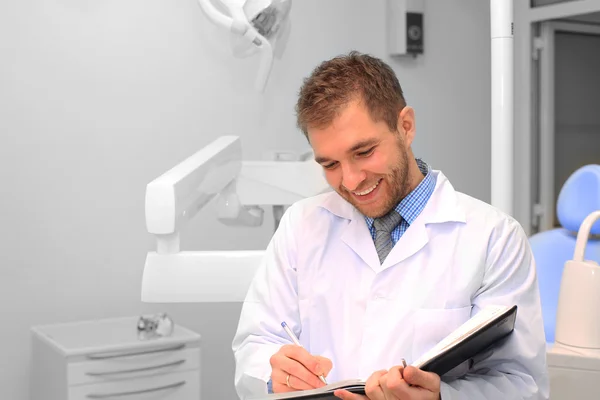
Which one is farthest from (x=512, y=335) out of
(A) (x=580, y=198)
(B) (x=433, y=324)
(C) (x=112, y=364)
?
(C) (x=112, y=364)

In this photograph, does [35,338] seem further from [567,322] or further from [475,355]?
[475,355]

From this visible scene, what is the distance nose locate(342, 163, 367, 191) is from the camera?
133 centimetres

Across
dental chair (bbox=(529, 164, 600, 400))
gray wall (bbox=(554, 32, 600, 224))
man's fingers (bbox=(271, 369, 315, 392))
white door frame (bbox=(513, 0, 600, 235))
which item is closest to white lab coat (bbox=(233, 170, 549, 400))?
man's fingers (bbox=(271, 369, 315, 392))

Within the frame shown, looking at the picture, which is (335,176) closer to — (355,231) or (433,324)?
(355,231)

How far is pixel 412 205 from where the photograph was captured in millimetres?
1448

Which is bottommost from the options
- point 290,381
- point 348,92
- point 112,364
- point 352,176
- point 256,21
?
point 112,364

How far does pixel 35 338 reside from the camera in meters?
2.89

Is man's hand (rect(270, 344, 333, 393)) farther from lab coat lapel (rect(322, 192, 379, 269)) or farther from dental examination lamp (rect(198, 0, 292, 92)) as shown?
dental examination lamp (rect(198, 0, 292, 92))

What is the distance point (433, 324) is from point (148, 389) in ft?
5.35

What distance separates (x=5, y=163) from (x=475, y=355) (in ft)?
7.36

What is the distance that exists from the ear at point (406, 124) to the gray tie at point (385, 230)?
0.48 ft

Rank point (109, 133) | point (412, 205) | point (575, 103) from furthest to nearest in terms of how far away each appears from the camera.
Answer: point (575, 103)
point (109, 133)
point (412, 205)

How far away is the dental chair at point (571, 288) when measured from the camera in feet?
6.31

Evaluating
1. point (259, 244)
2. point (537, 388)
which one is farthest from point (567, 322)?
point (259, 244)
